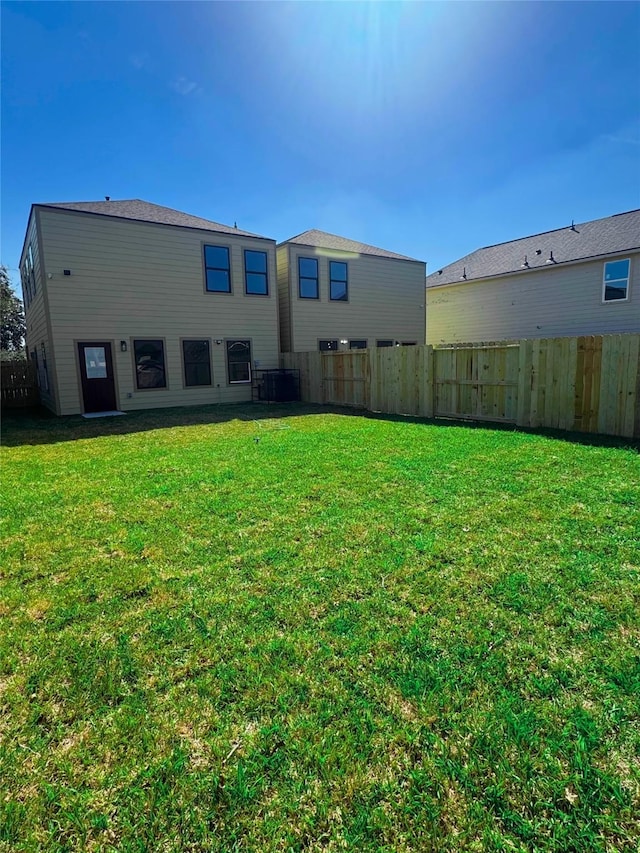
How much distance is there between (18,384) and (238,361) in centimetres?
793

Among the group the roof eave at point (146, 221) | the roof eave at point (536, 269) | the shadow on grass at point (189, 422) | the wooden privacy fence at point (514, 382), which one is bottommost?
the shadow on grass at point (189, 422)

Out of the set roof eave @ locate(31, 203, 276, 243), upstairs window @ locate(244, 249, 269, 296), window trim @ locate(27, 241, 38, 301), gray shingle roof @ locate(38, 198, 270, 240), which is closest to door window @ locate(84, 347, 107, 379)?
window trim @ locate(27, 241, 38, 301)

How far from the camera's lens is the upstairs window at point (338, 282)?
652 inches

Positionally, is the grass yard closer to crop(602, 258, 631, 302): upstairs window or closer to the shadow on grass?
the shadow on grass

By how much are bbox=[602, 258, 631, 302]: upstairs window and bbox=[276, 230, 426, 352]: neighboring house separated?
6936 mm

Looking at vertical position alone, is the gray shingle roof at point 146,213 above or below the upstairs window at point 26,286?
above

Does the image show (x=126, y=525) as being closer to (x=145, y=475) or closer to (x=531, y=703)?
(x=145, y=475)

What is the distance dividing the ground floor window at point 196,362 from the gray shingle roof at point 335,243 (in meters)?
5.35

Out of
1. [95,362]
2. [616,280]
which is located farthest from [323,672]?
[616,280]

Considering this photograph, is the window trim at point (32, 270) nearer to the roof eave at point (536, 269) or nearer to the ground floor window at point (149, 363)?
the ground floor window at point (149, 363)

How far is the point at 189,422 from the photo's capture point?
33.4ft

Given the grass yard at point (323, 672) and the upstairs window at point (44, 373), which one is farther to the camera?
the upstairs window at point (44, 373)

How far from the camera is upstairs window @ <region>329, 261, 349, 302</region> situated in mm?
16562

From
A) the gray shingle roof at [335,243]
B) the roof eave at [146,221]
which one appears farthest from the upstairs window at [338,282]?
the roof eave at [146,221]
